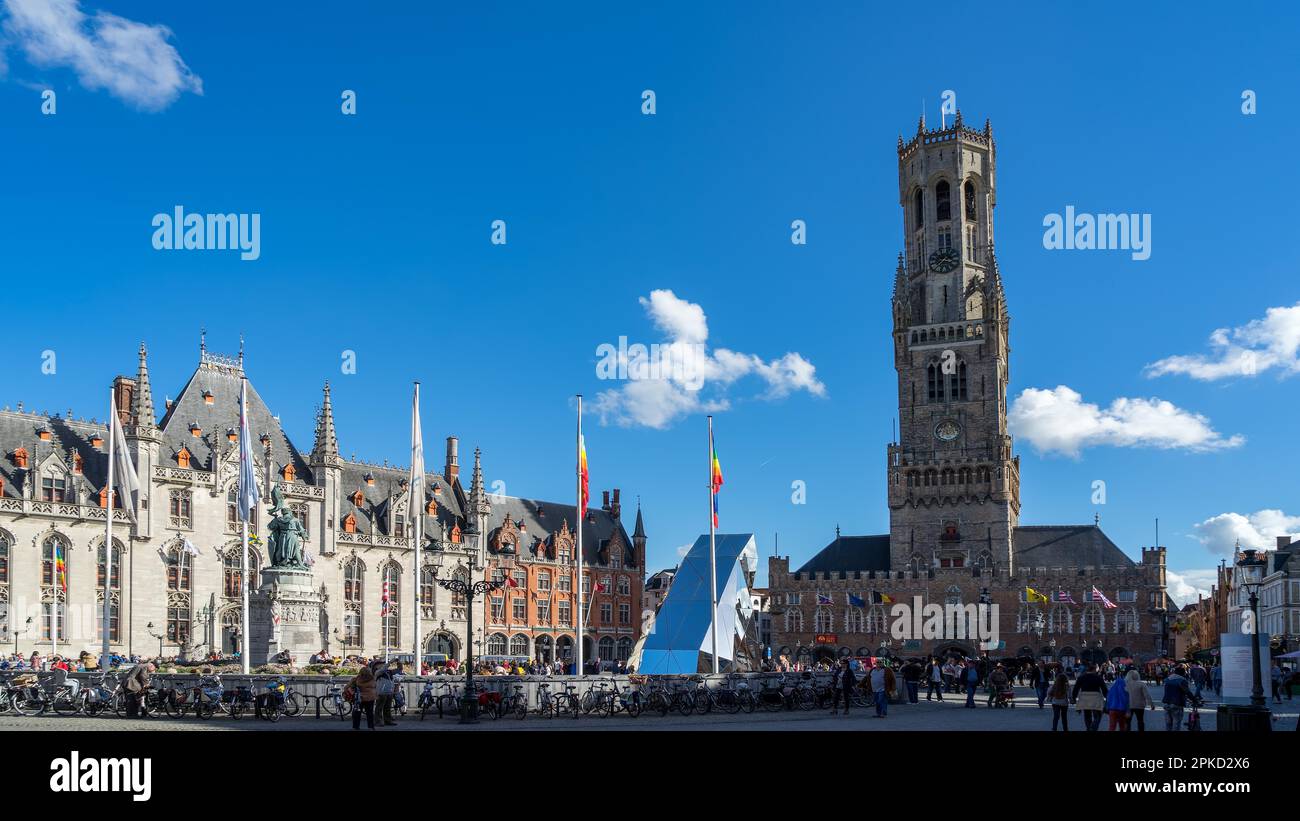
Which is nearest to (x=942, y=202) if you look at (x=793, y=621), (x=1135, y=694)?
(x=793, y=621)

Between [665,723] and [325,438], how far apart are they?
1949 inches

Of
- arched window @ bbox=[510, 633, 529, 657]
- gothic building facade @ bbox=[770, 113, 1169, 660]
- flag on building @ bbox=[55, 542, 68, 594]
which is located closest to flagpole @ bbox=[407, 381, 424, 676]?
flag on building @ bbox=[55, 542, 68, 594]

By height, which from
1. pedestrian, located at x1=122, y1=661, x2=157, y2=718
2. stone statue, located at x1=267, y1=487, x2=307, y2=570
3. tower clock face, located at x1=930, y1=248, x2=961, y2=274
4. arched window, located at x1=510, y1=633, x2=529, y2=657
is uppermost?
tower clock face, located at x1=930, y1=248, x2=961, y2=274

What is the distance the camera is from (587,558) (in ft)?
298

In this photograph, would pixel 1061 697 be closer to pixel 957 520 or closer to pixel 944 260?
pixel 957 520

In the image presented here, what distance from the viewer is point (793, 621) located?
96.2 meters

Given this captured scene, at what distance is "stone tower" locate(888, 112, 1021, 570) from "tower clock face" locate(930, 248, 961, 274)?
95 mm

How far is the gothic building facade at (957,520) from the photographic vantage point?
87.9 metres

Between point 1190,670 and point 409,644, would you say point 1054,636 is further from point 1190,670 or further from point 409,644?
point 409,644

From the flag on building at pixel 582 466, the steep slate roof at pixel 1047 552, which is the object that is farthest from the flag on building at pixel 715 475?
the steep slate roof at pixel 1047 552

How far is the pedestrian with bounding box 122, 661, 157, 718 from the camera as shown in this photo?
28.1m

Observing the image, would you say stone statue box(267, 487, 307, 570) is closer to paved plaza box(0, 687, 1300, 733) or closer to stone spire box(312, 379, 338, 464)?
paved plaza box(0, 687, 1300, 733)
